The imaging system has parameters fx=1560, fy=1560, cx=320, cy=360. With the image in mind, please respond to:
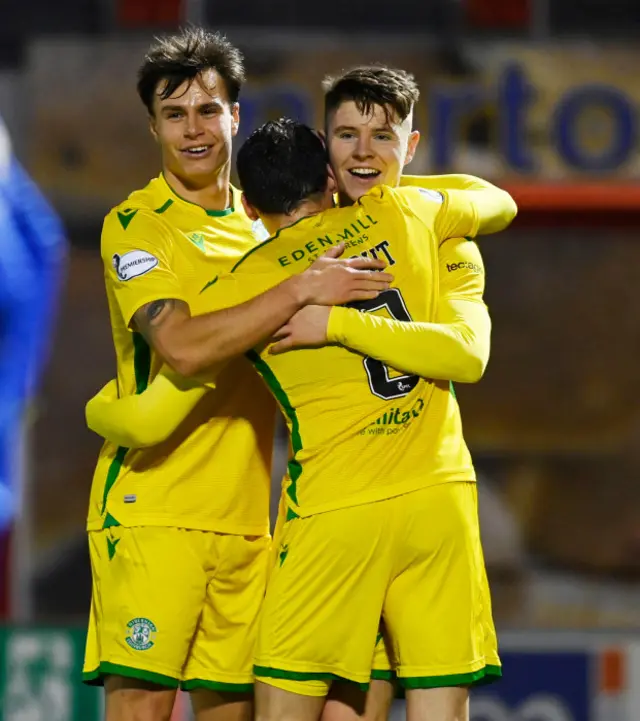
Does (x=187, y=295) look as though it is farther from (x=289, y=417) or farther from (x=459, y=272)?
(x=459, y=272)

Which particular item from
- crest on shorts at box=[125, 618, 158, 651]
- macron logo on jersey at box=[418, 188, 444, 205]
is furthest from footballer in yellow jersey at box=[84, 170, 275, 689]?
macron logo on jersey at box=[418, 188, 444, 205]

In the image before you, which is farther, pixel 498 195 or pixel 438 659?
pixel 498 195

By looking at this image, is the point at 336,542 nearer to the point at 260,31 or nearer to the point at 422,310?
the point at 422,310

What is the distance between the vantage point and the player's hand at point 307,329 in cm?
313

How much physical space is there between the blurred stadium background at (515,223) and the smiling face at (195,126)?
Answer: 165 inches

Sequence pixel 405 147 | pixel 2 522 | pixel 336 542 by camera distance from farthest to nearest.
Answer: pixel 2 522
pixel 405 147
pixel 336 542

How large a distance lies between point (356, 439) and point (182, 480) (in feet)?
1.69

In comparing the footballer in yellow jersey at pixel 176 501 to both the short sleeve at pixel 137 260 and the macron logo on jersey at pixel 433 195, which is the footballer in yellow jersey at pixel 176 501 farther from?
the macron logo on jersey at pixel 433 195

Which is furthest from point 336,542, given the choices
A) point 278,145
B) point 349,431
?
point 278,145

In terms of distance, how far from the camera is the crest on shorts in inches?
134

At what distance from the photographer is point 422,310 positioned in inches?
126

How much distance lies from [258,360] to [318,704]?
0.71m

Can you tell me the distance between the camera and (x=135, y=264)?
3.38 metres

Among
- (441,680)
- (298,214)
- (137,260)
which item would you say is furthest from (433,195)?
(441,680)
